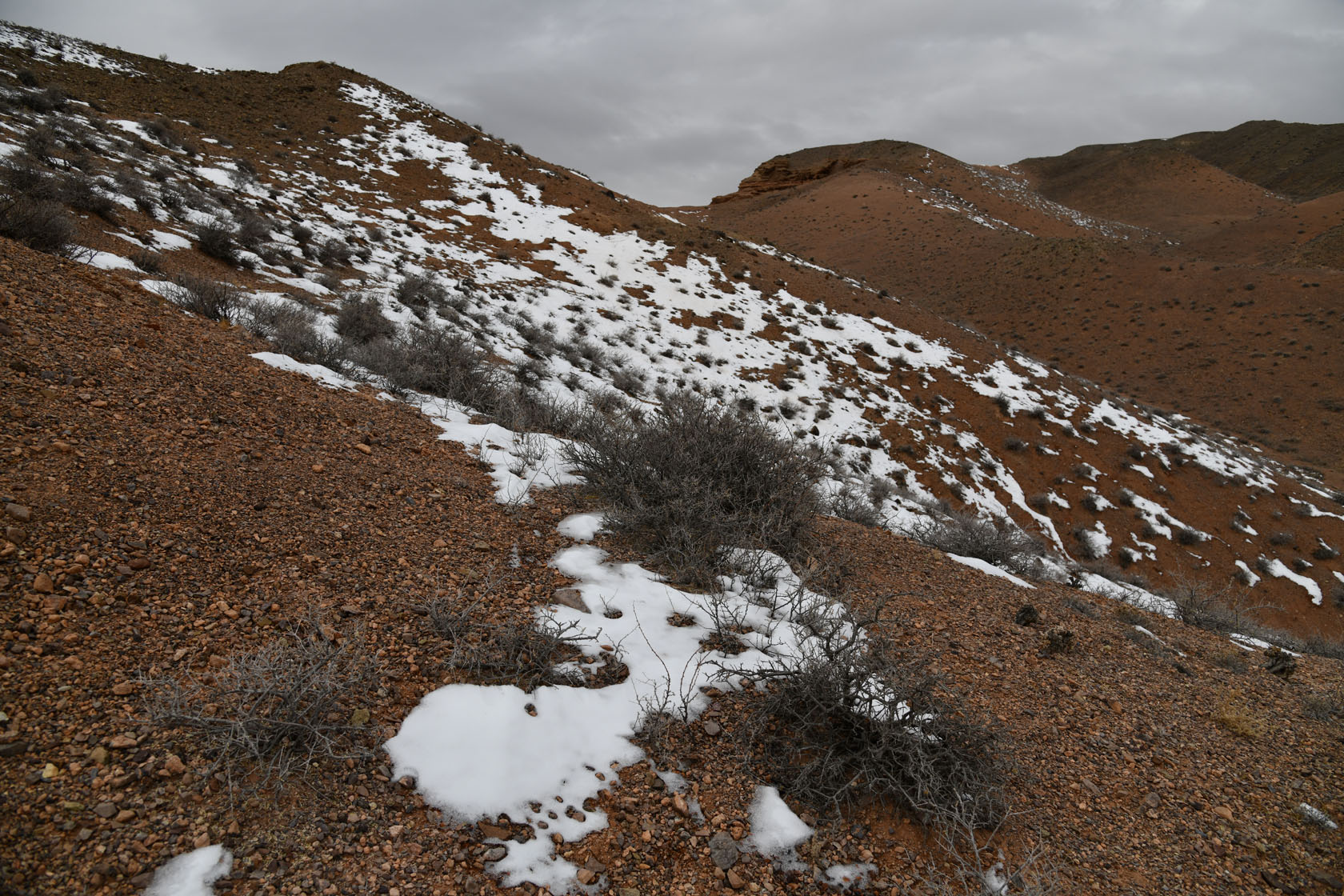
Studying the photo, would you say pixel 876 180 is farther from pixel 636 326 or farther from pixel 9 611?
pixel 9 611

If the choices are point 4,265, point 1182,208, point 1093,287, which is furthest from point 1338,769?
point 1182,208

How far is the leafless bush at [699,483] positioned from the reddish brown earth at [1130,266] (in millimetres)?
25510

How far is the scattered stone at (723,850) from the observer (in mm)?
2023

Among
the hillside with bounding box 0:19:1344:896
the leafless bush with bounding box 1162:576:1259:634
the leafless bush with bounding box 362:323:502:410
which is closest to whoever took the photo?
the hillside with bounding box 0:19:1344:896

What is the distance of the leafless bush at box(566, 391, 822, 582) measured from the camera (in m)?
3.98

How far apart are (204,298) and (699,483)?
517cm

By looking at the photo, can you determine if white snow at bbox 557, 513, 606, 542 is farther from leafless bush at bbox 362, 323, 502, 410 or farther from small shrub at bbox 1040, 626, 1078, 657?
small shrub at bbox 1040, 626, 1078, 657

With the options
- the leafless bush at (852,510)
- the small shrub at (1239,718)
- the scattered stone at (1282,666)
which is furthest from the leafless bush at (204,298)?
the scattered stone at (1282,666)

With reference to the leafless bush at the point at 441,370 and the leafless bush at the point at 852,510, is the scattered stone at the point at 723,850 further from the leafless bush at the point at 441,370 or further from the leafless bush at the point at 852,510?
the leafless bush at the point at 441,370

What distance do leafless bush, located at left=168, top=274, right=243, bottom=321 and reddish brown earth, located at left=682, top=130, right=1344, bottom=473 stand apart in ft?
86.1

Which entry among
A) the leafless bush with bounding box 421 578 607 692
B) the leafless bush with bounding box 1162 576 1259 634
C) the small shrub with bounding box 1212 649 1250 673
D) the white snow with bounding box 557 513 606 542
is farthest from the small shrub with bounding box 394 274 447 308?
the leafless bush with bounding box 1162 576 1259 634

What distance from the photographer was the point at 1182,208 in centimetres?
4925

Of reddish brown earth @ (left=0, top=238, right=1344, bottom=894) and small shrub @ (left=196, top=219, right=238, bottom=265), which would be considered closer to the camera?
reddish brown earth @ (left=0, top=238, right=1344, bottom=894)

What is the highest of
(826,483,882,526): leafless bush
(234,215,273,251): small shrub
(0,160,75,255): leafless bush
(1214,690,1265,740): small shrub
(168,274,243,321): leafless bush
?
(234,215,273,251): small shrub
